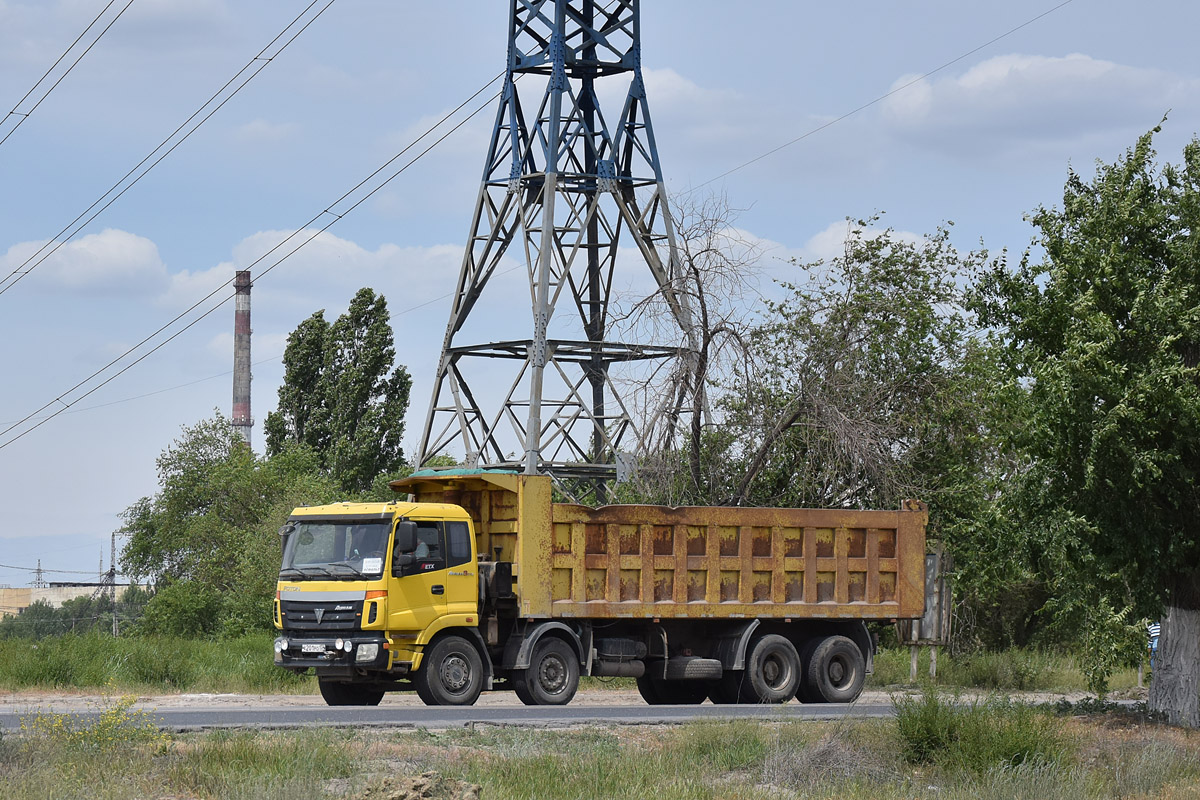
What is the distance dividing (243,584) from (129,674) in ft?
42.8

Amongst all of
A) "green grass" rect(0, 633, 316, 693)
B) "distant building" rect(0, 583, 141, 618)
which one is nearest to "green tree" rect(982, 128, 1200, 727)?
"green grass" rect(0, 633, 316, 693)

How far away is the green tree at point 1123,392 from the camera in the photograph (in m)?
16.5

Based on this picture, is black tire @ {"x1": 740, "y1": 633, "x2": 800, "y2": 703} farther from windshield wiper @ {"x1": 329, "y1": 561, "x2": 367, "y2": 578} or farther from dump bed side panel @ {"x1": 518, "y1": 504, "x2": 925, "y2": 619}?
windshield wiper @ {"x1": 329, "y1": 561, "x2": 367, "y2": 578}

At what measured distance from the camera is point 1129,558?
17.8m

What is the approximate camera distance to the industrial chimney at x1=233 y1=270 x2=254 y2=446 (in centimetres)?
6166

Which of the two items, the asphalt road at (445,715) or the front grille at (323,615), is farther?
the front grille at (323,615)

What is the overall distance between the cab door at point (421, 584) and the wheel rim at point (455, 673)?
64 cm

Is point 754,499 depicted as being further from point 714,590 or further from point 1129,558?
point 1129,558

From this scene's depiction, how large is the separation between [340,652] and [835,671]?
25.4 feet

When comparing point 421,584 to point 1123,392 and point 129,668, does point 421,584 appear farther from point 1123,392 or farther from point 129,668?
point 1123,392

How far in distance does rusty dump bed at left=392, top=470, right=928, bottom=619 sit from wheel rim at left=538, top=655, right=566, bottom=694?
26.6 inches

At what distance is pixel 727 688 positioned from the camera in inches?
892

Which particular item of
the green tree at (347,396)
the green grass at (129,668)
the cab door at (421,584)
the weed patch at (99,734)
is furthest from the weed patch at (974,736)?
the green tree at (347,396)

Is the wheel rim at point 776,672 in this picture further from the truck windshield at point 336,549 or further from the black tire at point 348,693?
the truck windshield at point 336,549
